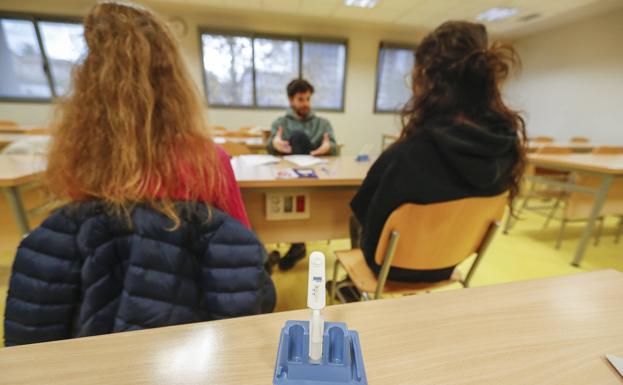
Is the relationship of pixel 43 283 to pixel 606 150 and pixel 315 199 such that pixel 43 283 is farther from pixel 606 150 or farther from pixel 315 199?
pixel 606 150

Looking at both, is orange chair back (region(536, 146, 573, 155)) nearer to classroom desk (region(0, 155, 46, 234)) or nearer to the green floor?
the green floor

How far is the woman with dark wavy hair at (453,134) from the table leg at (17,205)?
4.60ft

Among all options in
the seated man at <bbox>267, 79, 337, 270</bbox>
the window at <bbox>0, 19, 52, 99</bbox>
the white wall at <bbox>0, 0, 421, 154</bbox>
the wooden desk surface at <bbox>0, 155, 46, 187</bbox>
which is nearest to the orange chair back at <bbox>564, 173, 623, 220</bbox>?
the seated man at <bbox>267, 79, 337, 270</bbox>

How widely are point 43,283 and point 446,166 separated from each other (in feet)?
3.46

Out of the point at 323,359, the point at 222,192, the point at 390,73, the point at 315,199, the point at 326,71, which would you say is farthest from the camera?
the point at 390,73

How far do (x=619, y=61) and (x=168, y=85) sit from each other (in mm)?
6295

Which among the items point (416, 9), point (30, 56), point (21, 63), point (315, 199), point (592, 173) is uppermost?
point (416, 9)

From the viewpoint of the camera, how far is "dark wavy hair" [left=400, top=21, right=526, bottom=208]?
814 millimetres

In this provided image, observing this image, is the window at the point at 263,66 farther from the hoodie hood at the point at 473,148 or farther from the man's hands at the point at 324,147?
the hoodie hood at the point at 473,148

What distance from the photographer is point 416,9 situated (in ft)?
13.5

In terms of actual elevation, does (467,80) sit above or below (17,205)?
above

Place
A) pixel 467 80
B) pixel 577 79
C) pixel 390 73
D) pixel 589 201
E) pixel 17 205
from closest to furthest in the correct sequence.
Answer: pixel 467 80, pixel 17 205, pixel 589 201, pixel 577 79, pixel 390 73

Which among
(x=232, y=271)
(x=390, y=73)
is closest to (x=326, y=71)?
(x=390, y=73)

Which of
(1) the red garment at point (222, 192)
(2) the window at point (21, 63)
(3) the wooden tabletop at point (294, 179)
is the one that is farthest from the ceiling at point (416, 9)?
(1) the red garment at point (222, 192)
